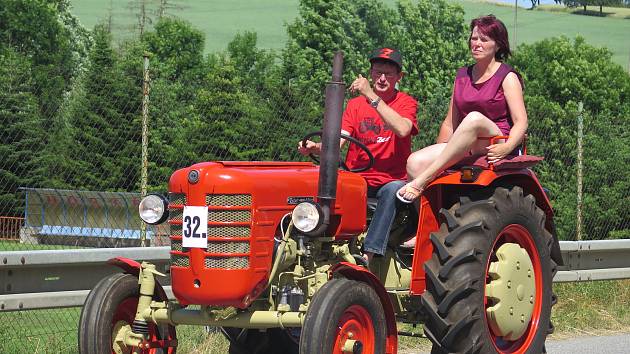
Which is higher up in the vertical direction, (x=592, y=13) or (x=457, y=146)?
(x=592, y=13)

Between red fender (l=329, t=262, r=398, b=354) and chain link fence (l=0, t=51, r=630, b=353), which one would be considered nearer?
red fender (l=329, t=262, r=398, b=354)

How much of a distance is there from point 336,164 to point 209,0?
95.9m

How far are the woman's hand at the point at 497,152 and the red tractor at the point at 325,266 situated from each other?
0.21 ft

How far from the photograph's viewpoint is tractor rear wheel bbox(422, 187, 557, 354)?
20.6ft

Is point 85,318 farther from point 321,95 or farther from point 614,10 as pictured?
point 614,10

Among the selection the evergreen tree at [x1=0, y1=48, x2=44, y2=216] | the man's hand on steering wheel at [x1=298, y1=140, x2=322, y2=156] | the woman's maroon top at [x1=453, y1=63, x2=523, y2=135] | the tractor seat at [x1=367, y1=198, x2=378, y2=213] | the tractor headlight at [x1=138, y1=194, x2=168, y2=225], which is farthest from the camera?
the evergreen tree at [x1=0, y1=48, x2=44, y2=216]

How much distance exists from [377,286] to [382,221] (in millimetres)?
617

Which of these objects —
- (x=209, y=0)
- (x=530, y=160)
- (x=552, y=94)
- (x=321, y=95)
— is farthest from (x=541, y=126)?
(x=209, y=0)

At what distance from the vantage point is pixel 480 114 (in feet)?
21.6

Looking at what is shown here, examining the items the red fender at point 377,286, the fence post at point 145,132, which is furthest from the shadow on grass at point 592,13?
the red fender at point 377,286

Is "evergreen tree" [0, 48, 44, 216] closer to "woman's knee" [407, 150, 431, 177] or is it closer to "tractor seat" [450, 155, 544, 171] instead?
"woman's knee" [407, 150, 431, 177]

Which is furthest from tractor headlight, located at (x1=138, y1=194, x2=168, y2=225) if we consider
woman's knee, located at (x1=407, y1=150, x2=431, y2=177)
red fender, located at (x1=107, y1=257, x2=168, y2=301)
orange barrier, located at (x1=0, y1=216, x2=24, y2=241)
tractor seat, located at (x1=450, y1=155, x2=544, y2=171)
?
orange barrier, located at (x1=0, y1=216, x2=24, y2=241)

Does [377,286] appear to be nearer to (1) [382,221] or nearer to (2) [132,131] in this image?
(1) [382,221]

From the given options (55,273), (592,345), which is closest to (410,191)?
(55,273)
